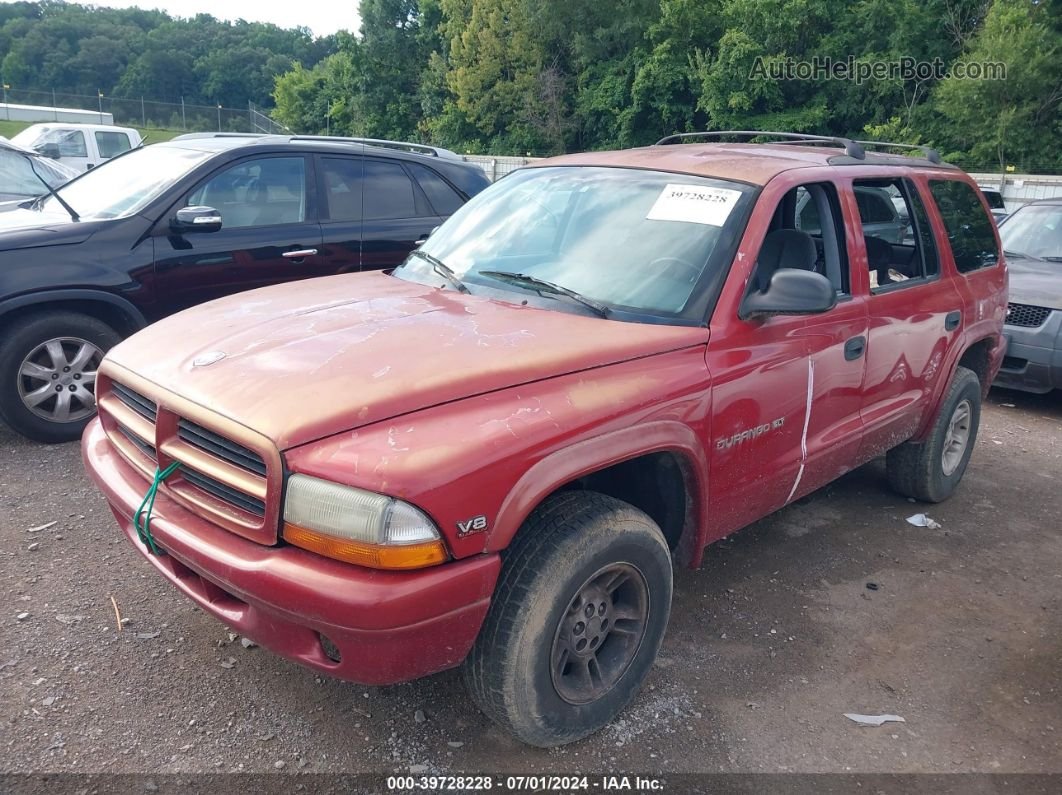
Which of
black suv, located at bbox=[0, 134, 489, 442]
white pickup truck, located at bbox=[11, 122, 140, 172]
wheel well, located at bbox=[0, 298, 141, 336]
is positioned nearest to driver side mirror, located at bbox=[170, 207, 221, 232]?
black suv, located at bbox=[0, 134, 489, 442]

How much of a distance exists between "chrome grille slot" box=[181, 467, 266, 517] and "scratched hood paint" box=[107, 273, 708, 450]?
22 cm

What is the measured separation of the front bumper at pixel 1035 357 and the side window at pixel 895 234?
10.3 ft

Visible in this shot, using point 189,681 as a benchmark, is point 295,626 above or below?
above

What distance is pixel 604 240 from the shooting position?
10.5 feet

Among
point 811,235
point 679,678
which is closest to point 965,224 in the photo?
point 811,235

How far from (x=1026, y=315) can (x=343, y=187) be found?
5600mm

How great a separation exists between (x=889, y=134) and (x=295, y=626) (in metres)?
32.1

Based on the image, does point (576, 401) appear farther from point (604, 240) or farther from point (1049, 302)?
point (1049, 302)

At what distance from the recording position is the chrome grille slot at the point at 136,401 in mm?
2579

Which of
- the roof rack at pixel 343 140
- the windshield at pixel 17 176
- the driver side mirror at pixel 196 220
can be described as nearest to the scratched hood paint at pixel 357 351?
the driver side mirror at pixel 196 220

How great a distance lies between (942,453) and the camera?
4.57 metres

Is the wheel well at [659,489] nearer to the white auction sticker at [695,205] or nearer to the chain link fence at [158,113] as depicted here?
the white auction sticker at [695,205]

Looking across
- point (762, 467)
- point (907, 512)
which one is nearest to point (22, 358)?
point (762, 467)

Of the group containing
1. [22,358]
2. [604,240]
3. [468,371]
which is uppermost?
[604,240]
